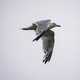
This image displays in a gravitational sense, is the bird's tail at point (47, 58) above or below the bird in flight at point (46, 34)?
below

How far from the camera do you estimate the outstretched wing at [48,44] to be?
149 centimetres

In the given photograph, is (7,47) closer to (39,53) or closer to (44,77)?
(39,53)

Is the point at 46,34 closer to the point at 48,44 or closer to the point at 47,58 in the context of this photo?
the point at 48,44

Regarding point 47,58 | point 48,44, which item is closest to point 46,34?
point 48,44

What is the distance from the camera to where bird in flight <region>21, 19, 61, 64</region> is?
1481 mm

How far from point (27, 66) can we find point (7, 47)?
218 mm

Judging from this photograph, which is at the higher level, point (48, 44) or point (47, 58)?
point (48, 44)

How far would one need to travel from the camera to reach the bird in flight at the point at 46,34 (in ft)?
4.86

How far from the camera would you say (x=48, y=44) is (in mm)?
1513

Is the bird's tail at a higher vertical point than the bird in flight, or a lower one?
lower

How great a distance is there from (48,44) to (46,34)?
8 cm

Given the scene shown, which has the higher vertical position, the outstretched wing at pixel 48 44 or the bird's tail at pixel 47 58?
the outstretched wing at pixel 48 44

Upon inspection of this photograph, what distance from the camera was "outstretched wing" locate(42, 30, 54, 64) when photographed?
1491mm
